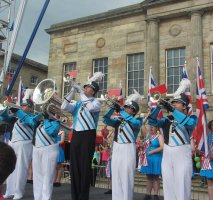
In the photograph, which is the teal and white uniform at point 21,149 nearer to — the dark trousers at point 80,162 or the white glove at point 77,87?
the white glove at point 77,87

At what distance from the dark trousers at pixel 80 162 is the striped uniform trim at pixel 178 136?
4.69 feet

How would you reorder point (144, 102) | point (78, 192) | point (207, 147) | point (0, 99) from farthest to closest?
point (144, 102) < point (0, 99) < point (207, 147) < point (78, 192)

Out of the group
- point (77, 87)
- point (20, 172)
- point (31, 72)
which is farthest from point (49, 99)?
point (31, 72)

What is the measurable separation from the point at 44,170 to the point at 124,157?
1.61 m

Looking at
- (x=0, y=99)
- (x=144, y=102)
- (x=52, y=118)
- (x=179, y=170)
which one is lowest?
(x=179, y=170)

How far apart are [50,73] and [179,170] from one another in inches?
793

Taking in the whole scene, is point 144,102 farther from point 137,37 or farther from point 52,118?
point 52,118

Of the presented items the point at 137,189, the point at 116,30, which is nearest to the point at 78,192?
the point at 137,189

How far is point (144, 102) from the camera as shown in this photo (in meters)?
19.5

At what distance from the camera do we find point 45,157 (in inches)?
252

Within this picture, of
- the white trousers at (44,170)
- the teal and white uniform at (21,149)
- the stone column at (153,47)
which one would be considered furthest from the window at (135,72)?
the white trousers at (44,170)

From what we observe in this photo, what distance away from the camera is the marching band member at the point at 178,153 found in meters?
5.34

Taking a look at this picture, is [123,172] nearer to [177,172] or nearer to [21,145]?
[177,172]

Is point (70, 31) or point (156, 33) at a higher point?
point (70, 31)
